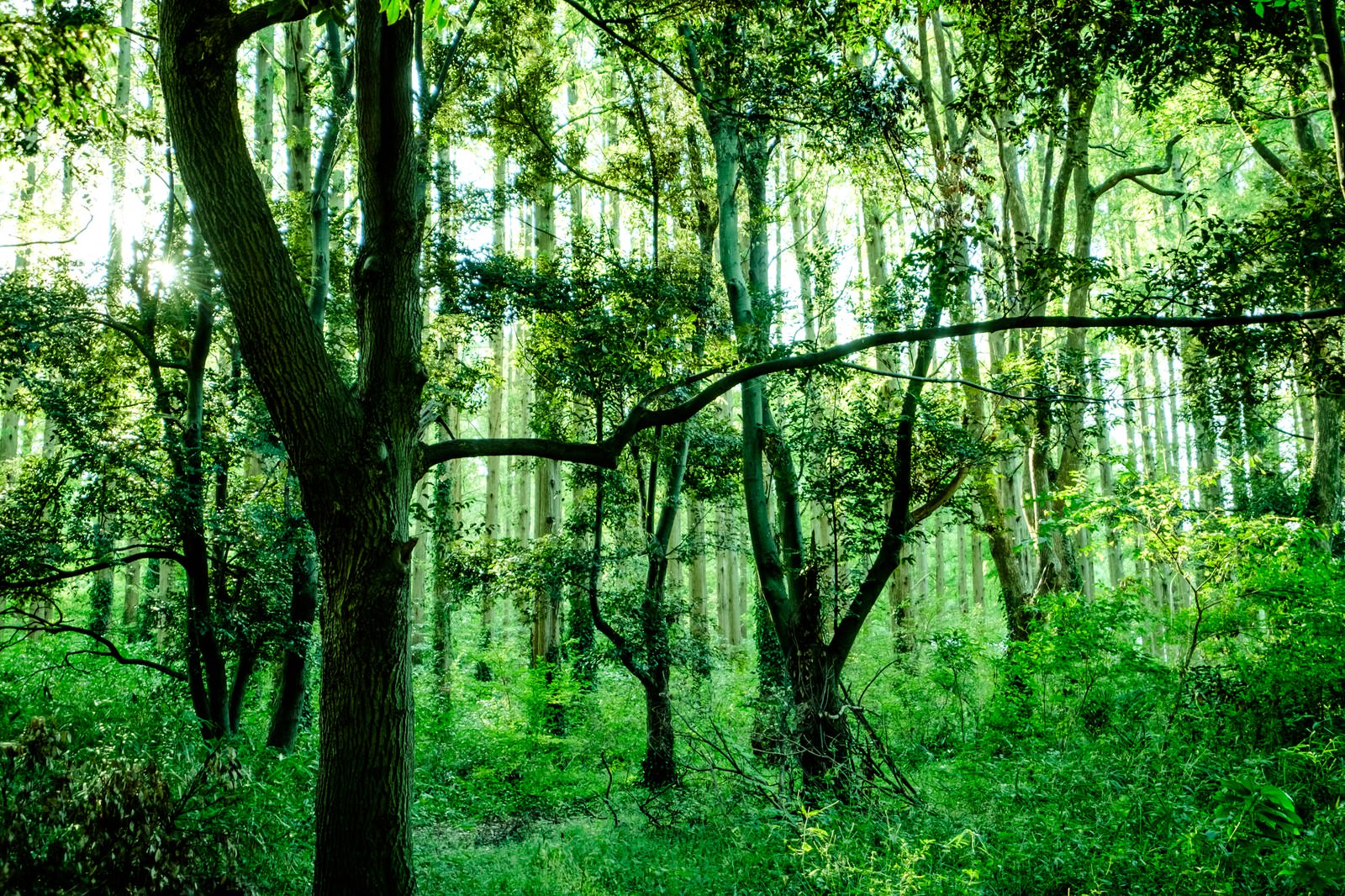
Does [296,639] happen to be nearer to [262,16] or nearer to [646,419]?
[646,419]

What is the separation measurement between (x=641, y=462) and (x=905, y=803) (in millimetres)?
5634

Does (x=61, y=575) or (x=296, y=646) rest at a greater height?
(x=61, y=575)

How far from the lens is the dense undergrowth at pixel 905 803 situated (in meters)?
3.84

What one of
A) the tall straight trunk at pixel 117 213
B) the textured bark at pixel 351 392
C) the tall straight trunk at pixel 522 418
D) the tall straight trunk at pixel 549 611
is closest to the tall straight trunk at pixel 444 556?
the tall straight trunk at pixel 522 418

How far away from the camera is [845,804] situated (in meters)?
5.89

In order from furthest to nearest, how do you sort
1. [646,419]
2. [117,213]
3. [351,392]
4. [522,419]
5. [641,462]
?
[522,419]
[641,462]
[117,213]
[646,419]
[351,392]

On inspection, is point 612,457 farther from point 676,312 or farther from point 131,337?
point 131,337

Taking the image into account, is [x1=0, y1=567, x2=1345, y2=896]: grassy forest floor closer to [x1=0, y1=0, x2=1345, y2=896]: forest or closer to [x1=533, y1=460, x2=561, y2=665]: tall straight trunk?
[x1=0, y1=0, x2=1345, y2=896]: forest

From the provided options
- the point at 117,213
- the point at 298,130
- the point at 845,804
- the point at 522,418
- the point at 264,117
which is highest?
the point at 264,117

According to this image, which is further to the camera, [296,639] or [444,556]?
[444,556]

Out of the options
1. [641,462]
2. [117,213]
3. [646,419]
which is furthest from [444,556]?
[117,213]

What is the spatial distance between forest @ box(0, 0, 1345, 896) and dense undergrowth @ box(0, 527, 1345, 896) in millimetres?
38

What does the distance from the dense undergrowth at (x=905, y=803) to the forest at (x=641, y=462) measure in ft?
0.13

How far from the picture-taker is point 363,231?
14.0ft
